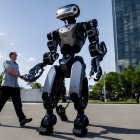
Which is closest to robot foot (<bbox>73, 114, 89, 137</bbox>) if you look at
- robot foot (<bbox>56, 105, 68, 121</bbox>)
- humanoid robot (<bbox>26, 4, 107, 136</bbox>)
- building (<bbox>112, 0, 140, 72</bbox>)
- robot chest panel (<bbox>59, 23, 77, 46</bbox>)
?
humanoid robot (<bbox>26, 4, 107, 136</bbox>)

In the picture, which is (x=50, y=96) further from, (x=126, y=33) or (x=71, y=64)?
(x=126, y=33)

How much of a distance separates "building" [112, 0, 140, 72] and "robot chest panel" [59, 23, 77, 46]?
2597 inches

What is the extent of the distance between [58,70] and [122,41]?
234ft

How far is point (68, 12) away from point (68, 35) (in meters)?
0.57

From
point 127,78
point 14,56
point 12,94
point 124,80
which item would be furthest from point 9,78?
point 124,80

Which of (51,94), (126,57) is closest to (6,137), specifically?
(51,94)

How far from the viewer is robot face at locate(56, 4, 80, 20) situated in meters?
4.05

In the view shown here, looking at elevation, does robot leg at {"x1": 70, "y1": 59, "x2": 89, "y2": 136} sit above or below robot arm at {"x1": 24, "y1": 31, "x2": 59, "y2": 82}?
below

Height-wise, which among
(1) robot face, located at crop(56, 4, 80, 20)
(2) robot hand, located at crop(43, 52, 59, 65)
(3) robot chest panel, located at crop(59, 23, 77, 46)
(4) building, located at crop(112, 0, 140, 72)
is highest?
(4) building, located at crop(112, 0, 140, 72)

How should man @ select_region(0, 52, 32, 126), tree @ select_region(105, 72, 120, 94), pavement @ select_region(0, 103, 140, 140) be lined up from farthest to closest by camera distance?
tree @ select_region(105, 72, 120, 94)
man @ select_region(0, 52, 32, 126)
pavement @ select_region(0, 103, 140, 140)

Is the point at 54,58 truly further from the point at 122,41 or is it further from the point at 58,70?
the point at 122,41

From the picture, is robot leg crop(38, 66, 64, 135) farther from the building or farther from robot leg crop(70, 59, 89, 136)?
the building

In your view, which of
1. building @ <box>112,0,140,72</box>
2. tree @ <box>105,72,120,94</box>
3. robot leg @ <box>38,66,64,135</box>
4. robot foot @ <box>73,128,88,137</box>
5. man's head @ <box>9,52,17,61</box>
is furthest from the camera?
building @ <box>112,0,140,72</box>

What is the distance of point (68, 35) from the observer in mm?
3832
